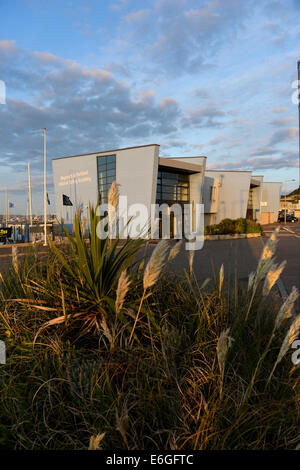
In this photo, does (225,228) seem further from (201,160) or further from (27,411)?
(27,411)

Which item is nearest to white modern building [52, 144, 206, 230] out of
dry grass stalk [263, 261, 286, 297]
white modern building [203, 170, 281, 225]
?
white modern building [203, 170, 281, 225]

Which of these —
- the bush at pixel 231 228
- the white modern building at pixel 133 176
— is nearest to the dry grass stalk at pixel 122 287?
the white modern building at pixel 133 176

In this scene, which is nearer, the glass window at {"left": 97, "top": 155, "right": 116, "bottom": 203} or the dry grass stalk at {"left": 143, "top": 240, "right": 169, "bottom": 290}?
the dry grass stalk at {"left": 143, "top": 240, "right": 169, "bottom": 290}

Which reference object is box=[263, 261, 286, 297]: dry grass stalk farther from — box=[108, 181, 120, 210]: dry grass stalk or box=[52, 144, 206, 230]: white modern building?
box=[52, 144, 206, 230]: white modern building

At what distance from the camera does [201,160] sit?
98.2 ft

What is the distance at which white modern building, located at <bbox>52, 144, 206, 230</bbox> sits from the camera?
24375 mm

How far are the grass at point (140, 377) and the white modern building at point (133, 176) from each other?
1946 centimetres

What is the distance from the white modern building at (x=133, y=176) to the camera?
960 inches

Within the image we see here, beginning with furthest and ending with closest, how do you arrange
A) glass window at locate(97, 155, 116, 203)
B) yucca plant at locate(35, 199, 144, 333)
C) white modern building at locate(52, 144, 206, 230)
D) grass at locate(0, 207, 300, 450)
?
glass window at locate(97, 155, 116, 203) → white modern building at locate(52, 144, 206, 230) → yucca plant at locate(35, 199, 144, 333) → grass at locate(0, 207, 300, 450)

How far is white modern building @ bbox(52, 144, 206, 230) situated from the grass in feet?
63.9

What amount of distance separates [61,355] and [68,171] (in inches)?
1142

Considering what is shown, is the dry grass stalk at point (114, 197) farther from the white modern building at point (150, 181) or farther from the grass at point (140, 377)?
the white modern building at point (150, 181)

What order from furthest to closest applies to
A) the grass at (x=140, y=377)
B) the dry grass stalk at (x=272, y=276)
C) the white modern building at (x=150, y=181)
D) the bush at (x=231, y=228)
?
the bush at (x=231, y=228), the white modern building at (x=150, y=181), the dry grass stalk at (x=272, y=276), the grass at (x=140, y=377)
